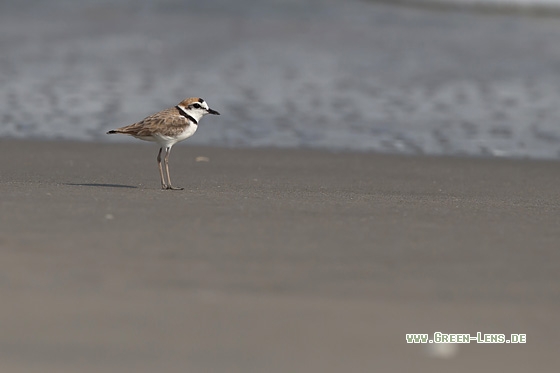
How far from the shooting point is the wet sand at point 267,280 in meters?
3.41

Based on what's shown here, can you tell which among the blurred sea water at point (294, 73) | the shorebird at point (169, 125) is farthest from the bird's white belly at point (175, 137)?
the blurred sea water at point (294, 73)

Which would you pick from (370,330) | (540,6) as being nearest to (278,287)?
(370,330)

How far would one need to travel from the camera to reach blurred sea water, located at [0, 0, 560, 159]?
11.6 m

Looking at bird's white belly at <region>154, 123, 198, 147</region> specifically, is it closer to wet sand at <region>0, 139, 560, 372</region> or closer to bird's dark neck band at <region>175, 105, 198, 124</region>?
bird's dark neck band at <region>175, 105, 198, 124</region>

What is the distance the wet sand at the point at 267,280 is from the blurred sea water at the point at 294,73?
4677mm

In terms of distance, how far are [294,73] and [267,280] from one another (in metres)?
11.7

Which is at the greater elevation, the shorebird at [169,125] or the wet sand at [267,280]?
the shorebird at [169,125]

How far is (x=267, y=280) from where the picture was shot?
A: 4.21m

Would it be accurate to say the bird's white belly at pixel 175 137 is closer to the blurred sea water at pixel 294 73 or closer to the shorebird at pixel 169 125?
the shorebird at pixel 169 125

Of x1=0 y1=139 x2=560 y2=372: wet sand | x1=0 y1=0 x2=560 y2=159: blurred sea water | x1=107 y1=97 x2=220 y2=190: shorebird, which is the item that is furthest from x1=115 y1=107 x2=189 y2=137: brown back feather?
x1=0 y1=0 x2=560 y2=159: blurred sea water

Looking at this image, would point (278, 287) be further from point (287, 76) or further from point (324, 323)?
point (287, 76)

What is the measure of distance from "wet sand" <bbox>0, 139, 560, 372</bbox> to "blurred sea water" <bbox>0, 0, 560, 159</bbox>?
468 centimetres

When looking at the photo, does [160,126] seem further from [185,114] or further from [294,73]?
[294,73]

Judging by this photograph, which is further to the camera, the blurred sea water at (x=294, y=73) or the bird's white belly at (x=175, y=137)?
the blurred sea water at (x=294, y=73)
